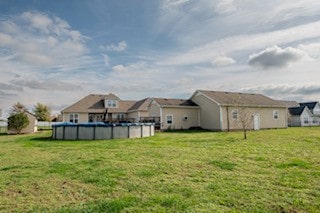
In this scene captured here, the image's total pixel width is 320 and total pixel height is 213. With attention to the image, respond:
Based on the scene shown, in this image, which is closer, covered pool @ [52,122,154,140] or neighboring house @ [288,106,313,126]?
covered pool @ [52,122,154,140]

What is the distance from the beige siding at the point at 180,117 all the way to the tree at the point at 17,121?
15.6 m

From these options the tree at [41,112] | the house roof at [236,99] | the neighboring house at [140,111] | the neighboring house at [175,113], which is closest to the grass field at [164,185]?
the neighboring house at [175,113]

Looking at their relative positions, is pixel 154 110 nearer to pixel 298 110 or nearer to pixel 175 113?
pixel 175 113

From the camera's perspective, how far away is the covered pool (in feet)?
59.1

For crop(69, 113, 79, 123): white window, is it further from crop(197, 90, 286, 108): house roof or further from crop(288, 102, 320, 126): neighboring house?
crop(288, 102, 320, 126): neighboring house

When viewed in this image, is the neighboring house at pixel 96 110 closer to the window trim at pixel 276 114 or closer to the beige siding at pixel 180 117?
the beige siding at pixel 180 117

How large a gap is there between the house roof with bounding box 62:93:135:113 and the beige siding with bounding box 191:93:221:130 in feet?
45.9

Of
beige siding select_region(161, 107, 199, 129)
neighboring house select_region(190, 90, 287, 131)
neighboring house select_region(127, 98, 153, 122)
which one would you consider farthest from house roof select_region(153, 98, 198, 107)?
neighboring house select_region(127, 98, 153, 122)

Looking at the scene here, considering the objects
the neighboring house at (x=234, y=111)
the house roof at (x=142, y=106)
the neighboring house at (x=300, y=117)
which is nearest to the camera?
the neighboring house at (x=234, y=111)

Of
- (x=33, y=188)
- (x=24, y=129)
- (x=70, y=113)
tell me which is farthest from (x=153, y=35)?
(x=70, y=113)

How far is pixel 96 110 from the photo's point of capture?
3619 centimetres

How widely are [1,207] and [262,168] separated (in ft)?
21.4

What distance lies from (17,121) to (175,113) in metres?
17.8

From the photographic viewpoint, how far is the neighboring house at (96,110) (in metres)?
35.0
